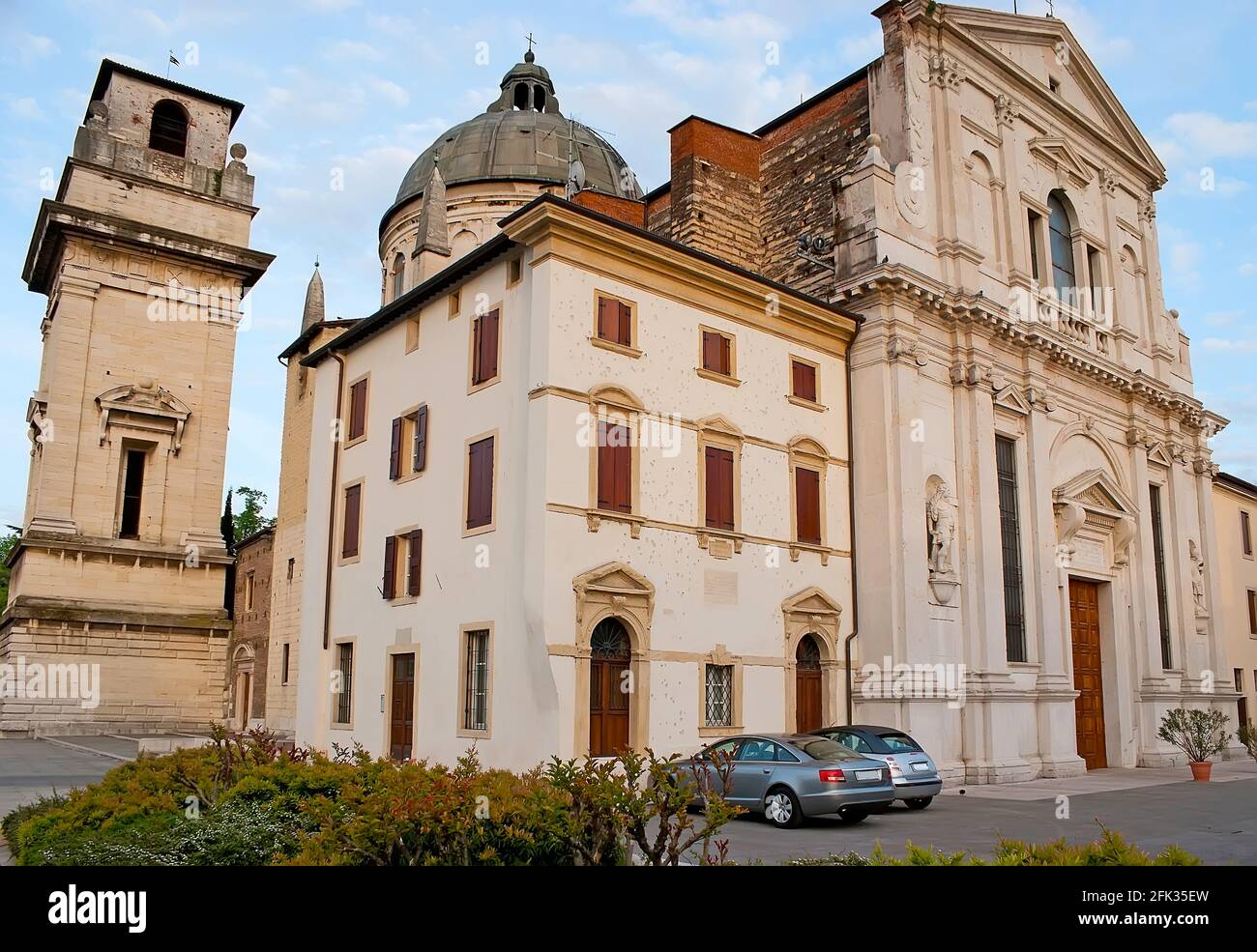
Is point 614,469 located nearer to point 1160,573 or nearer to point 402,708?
point 402,708

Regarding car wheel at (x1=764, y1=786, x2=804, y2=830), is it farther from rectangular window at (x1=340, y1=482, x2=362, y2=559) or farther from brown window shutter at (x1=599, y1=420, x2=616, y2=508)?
rectangular window at (x1=340, y1=482, x2=362, y2=559)

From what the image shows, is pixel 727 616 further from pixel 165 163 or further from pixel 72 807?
pixel 165 163

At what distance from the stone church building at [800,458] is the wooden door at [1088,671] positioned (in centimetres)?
12

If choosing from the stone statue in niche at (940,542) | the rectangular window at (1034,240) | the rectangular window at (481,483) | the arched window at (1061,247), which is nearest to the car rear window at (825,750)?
the rectangular window at (481,483)

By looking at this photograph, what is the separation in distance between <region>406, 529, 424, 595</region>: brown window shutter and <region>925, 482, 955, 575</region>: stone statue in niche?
11.6 meters

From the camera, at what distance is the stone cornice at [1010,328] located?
Result: 2481 cm

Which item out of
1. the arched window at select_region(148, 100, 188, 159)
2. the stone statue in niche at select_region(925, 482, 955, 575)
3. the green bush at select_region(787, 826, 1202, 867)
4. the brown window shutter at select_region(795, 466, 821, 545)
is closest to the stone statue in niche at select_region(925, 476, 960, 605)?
the stone statue in niche at select_region(925, 482, 955, 575)

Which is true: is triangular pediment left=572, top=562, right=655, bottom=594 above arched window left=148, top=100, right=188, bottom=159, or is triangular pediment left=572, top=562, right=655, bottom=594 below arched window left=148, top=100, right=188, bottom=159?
below

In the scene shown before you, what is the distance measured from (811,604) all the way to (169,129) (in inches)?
1380

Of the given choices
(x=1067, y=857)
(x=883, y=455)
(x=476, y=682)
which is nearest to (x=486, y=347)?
(x=476, y=682)

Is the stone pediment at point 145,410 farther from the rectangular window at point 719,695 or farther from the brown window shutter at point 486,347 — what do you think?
the rectangular window at point 719,695

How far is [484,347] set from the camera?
2164 cm

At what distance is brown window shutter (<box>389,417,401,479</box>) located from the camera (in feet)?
78.1

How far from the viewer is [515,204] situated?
45531 mm
